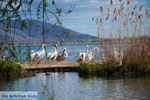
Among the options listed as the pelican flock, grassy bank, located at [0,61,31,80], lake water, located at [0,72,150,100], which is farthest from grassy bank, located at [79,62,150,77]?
the pelican flock

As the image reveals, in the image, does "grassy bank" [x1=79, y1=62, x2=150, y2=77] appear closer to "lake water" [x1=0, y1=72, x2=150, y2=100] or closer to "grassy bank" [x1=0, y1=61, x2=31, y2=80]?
"lake water" [x1=0, y1=72, x2=150, y2=100]

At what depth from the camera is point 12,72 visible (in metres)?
13.5

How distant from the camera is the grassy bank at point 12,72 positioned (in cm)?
1327

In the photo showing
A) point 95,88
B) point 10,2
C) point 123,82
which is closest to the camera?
point 10,2

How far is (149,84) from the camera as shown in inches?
409

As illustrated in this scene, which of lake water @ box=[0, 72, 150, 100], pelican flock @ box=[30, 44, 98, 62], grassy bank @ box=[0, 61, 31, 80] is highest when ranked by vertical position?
pelican flock @ box=[30, 44, 98, 62]

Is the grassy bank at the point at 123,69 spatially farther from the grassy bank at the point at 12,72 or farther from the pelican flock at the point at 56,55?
the pelican flock at the point at 56,55

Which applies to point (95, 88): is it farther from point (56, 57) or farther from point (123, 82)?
point (56, 57)

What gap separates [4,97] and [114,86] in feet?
12.2

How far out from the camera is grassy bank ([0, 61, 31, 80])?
13.3m

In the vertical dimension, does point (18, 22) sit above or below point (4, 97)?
above

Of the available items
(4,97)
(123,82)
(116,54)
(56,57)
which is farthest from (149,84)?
(56,57)

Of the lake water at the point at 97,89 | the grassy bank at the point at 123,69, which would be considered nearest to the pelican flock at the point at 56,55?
the grassy bank at the point at 123,69

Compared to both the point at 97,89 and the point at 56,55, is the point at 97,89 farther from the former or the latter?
the point at 56,55
